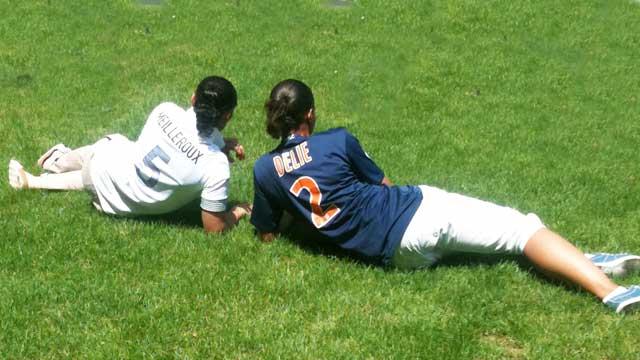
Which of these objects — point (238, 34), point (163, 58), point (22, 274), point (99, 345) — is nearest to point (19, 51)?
point (163, 58)

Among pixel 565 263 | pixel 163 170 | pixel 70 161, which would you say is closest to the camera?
pixel 565 263

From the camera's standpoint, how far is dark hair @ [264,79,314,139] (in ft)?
18.1

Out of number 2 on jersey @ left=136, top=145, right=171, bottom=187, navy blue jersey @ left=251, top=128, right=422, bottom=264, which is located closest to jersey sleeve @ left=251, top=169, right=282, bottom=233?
navy blue jersey @ left=251, top=128, right=422, bottom=264

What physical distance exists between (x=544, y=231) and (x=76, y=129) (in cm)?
507

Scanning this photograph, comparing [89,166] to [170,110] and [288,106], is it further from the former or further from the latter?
[288,106]

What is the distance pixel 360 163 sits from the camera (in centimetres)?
561

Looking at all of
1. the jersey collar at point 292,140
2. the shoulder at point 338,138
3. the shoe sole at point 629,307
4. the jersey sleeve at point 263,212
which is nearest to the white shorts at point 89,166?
the jersey sleeve at point 263,212

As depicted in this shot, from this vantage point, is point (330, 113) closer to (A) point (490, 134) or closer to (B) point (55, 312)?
(A) point (490, 134)

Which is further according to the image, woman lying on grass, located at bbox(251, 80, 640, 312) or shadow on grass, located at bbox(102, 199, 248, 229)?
shadow on grass, located at bbox(102, 199, 248, 229)

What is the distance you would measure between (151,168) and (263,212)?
2.93ft

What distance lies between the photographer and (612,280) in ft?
18.1

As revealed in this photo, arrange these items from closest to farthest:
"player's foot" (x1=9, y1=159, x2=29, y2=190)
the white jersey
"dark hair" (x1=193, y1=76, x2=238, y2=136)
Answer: "dark hair" (x1=193, y1=76, x2=238, y2=136)
the white jersey
"player's foot" (x1=9, y1=159, x2=29, y2=190)

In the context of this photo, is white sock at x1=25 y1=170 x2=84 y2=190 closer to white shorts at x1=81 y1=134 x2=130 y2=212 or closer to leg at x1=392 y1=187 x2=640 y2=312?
white shorts at x1=81 y1=134 x2=130 y2=212

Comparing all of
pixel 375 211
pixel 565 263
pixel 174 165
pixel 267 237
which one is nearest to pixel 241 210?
pixel 267 237
